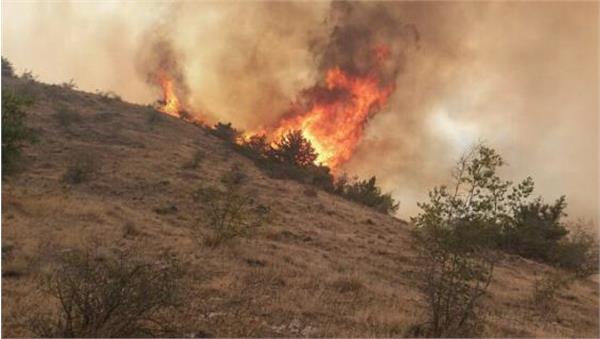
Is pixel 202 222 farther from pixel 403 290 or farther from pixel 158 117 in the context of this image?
pixel 158 117

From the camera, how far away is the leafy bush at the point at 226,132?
2526 inches

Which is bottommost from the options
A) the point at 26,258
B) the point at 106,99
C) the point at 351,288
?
the point at 26,258

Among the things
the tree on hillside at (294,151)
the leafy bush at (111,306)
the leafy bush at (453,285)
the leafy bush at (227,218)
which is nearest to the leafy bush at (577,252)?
the leafy bush at (227,218)

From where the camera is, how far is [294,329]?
43.4 feet

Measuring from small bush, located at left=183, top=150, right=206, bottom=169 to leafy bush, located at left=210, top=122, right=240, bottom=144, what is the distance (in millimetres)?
13275

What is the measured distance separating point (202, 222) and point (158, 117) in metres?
39.0

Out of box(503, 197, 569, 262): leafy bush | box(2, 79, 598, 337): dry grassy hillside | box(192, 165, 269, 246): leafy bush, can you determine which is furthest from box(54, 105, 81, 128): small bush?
box(503, 197, 569, 262): leafy bush

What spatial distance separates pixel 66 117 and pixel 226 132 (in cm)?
1869

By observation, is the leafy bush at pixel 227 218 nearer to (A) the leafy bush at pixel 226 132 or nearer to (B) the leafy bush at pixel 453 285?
(B) the leafy bush at pixel 453 285

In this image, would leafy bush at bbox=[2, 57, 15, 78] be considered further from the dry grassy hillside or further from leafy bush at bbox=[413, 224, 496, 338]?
leafy bush at bbox=[413, 224, 496, 338]

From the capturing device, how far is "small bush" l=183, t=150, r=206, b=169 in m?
44.2

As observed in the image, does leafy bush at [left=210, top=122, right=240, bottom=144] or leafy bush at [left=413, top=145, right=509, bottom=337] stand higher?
leafy bush at [left=210, top=122, right=240, bottom=144]

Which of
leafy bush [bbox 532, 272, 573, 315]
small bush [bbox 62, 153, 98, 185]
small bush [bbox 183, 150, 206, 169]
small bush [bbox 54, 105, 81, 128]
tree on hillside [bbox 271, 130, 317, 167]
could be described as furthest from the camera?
tree on hillside [bbox 271, 130, 317, 167]

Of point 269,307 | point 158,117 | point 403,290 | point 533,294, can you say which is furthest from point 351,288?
point 158,117
